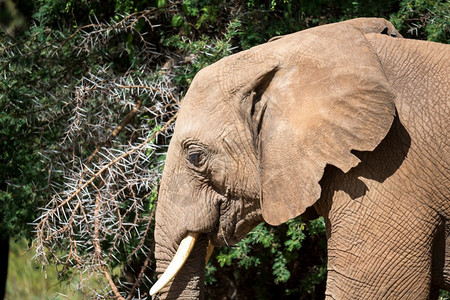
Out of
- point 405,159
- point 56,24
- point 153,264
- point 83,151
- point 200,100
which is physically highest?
point 200,100

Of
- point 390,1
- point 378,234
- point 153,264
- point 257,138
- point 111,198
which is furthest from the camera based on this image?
point 153,264

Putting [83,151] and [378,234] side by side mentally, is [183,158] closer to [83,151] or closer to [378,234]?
[378,234]

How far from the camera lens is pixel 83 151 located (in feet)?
17.7

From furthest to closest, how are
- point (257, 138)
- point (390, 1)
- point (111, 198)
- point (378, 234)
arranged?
point (390, 1) → point (111, 198) → point (257, 138) → point (378, 234)

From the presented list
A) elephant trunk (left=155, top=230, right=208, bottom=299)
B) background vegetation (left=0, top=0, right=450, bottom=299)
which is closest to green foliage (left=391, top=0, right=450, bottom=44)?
background vegetation (left=0, top=0, right=450, bottom=299)

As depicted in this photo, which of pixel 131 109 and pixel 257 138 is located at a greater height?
pixel 257 138

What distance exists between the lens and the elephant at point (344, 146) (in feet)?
10.5

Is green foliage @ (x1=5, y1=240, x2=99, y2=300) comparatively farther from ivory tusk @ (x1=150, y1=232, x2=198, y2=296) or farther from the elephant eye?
the elephant eye

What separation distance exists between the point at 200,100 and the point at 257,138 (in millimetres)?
317

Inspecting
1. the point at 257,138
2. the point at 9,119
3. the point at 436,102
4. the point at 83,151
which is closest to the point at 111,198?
the point at 83,151

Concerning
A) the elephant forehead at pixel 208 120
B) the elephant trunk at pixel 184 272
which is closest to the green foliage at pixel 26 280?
the elephant trunk at pixel 184 272

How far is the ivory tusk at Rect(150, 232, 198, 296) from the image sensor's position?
353 cm

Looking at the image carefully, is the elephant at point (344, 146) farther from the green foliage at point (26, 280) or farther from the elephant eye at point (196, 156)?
the green foliage at point (26, 280)

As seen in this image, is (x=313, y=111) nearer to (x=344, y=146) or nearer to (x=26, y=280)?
(x=344, y=146)
